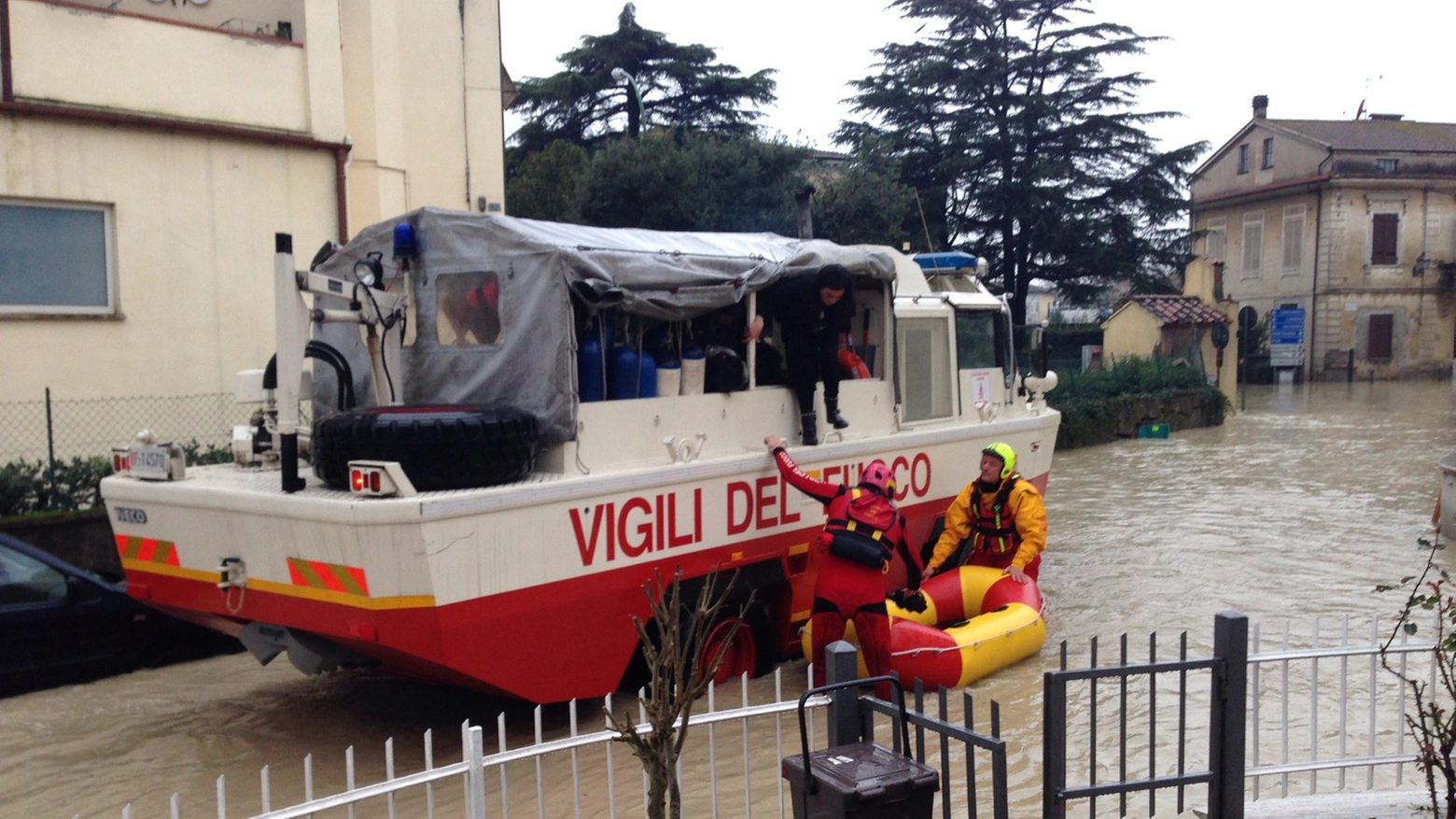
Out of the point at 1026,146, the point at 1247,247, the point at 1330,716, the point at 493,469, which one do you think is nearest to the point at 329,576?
the point at 493,469

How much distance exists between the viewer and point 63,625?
738 centimetres

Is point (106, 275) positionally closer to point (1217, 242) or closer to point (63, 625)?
point (63, 625)

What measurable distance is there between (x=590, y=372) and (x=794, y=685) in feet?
8.30

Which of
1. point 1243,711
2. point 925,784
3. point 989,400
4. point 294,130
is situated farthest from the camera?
point 294,130

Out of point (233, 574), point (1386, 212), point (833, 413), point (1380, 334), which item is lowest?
point (233, 574)

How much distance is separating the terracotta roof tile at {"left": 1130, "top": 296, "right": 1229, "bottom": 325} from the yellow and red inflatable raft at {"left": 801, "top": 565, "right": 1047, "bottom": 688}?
22312mm

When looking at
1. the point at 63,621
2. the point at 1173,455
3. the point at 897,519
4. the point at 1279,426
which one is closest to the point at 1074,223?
the point at 1279,426

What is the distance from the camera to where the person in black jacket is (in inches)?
293

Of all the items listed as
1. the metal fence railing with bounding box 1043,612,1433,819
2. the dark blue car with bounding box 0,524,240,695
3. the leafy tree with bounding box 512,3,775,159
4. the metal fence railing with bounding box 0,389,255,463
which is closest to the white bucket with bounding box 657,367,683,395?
the metal fence railing with bounding box 1043,612,1433,819

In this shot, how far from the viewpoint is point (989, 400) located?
961 centimetres

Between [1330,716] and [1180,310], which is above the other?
[1180,310]

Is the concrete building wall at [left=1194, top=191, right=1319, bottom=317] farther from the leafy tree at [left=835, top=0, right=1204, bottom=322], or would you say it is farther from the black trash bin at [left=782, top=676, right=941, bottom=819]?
the black trash bin at [left=782, top=676, right=941, bottom=819]

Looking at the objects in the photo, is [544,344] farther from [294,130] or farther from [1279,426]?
[1279,426]

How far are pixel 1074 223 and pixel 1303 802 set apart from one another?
2598 cm
